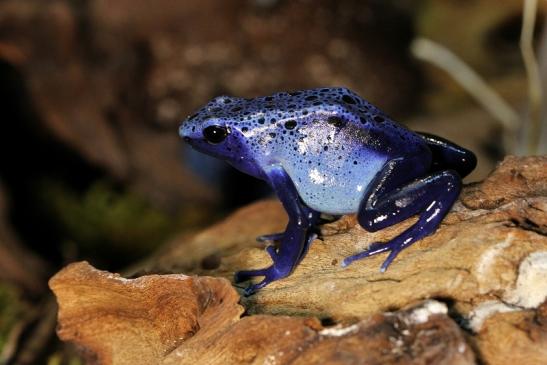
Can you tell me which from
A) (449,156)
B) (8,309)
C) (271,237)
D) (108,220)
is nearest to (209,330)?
(271,237)

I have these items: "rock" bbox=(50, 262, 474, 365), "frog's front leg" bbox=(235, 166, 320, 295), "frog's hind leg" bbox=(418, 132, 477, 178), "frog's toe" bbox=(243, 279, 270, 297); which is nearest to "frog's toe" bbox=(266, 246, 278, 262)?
"frog's front leg" bbox=(235, 166, 320, 295)

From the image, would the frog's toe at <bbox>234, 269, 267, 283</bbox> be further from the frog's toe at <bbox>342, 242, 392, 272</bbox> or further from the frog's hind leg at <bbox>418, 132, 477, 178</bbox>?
the frog's hind leg at <bbox>418, 132, 477, 178</bbox>

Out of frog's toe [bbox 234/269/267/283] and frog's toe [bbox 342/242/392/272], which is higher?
frog's toe [bbox 342/242/392/272]

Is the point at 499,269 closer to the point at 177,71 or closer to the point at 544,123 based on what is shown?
the point at 544,123

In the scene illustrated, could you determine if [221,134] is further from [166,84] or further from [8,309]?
[166,84]

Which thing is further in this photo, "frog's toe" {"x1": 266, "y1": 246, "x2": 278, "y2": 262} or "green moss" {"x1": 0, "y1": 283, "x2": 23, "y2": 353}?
"green moss" {"x1": 0, "y1": 283, "x2": 23, "y2": 353}

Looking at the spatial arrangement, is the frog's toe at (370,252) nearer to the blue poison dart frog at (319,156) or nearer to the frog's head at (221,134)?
the blue poison dart frog at (319,156)

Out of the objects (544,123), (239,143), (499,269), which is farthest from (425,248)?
(544,123)
